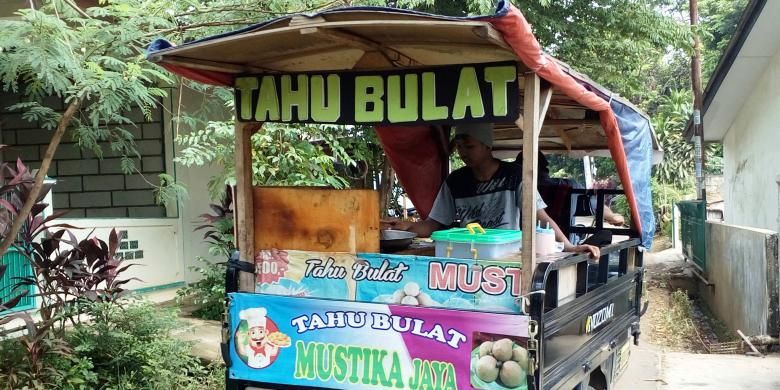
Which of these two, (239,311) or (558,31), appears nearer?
(239,311)

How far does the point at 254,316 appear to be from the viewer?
341cm

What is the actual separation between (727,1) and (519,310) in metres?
25.6

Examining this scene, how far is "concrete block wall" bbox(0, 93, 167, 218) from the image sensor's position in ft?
27.9

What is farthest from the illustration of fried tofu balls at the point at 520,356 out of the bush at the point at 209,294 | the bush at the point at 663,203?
the bush at the point at 663,203

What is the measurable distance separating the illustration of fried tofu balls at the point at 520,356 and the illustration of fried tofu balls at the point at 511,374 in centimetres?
2

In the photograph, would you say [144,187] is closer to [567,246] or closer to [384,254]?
[384,254]

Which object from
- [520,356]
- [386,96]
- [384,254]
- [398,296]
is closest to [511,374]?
[520,356]

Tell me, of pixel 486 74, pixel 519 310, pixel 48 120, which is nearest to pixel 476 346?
pixel 519 310

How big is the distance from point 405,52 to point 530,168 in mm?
1082

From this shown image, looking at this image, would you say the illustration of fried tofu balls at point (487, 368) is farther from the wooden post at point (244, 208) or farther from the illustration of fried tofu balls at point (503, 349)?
the wooden post at point (244, 208)

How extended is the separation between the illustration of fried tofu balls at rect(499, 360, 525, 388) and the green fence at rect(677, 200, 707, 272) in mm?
10455

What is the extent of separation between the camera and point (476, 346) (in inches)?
116

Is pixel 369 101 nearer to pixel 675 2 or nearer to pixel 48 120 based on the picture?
pixel 48 120

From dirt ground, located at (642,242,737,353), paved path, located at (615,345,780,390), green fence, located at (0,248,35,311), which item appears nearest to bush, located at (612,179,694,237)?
dirt ground, located at (642,242,737,353)
